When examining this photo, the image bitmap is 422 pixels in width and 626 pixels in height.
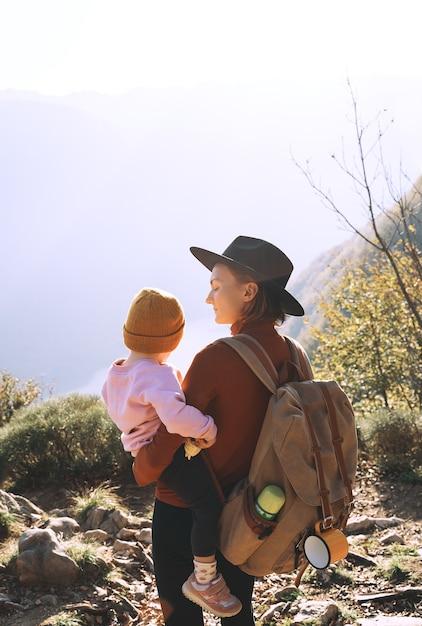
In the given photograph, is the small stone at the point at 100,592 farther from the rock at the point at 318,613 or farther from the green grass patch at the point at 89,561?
the rock at the point at 318,613

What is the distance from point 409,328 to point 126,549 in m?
11.0

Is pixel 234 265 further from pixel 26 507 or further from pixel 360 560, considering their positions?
pixel 26 507

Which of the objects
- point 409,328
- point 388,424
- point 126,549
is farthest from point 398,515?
point 409,328

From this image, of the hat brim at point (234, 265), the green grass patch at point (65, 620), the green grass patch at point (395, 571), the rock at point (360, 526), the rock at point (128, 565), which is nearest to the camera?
the hat brim at point (234, 265)

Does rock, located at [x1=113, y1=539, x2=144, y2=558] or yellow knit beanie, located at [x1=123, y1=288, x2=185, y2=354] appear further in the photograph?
rock, located at [x1=113, y1=539, x2=144, y2=558]

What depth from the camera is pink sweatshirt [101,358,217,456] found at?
2025mm

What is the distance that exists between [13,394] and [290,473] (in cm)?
1031

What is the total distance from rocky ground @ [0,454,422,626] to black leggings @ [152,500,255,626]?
1.57 metres

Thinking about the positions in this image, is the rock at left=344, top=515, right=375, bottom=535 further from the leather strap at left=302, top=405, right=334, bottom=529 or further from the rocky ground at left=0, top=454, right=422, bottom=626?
the leather strap at left=302, top=405, right=334, bottom=529

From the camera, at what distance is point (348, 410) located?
2203mm

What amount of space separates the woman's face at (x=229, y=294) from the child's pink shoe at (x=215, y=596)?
0.89 m

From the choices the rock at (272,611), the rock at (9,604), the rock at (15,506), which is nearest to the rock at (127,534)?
the rock at (15,506)

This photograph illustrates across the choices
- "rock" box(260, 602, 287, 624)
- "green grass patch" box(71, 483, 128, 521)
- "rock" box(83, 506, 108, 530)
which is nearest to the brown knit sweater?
"rock" box(260, 602, 287, 624)

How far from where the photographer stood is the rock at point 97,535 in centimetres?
511
